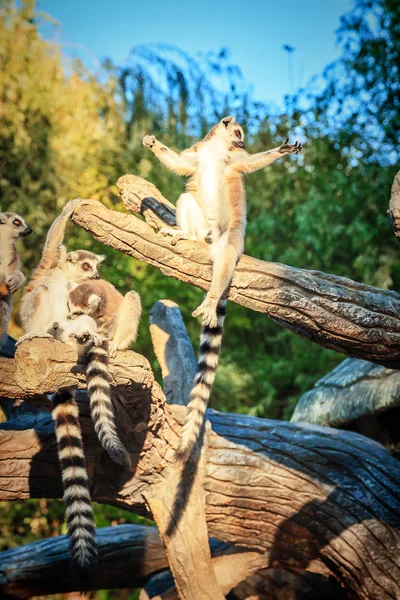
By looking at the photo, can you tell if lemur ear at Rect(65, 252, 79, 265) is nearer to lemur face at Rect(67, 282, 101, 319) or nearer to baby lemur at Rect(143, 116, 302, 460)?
lemur face at Rect(67, 282, 101, 319)

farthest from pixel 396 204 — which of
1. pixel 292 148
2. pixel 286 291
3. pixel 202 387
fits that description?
pixel 202 387

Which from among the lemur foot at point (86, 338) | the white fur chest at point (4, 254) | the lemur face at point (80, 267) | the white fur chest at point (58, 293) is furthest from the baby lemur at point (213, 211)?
the white fur chest at point (4, 254)

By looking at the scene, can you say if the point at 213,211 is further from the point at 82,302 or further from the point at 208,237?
the point at 82,302

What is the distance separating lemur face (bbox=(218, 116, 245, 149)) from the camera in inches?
224

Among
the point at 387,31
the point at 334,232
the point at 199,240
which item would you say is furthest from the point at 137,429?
the point at 387,31

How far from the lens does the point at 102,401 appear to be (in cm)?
387

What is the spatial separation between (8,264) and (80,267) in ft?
2.43

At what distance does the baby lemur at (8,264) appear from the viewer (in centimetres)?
541

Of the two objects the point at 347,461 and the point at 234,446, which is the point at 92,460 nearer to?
the point at 234,446

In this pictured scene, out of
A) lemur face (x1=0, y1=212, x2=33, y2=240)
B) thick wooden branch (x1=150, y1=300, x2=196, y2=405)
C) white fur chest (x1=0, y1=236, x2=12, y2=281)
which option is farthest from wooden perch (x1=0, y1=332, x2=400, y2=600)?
lemur face (x1=0, y1=212, x2=33, y2=240)

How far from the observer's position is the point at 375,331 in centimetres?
438

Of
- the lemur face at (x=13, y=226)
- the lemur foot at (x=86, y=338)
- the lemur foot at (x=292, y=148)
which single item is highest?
the lemur face at (x=13, y=226)

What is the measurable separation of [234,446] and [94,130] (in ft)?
28.3

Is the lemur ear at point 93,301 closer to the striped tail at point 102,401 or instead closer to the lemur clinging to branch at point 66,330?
the lemur clinging to branch at point 66,330
